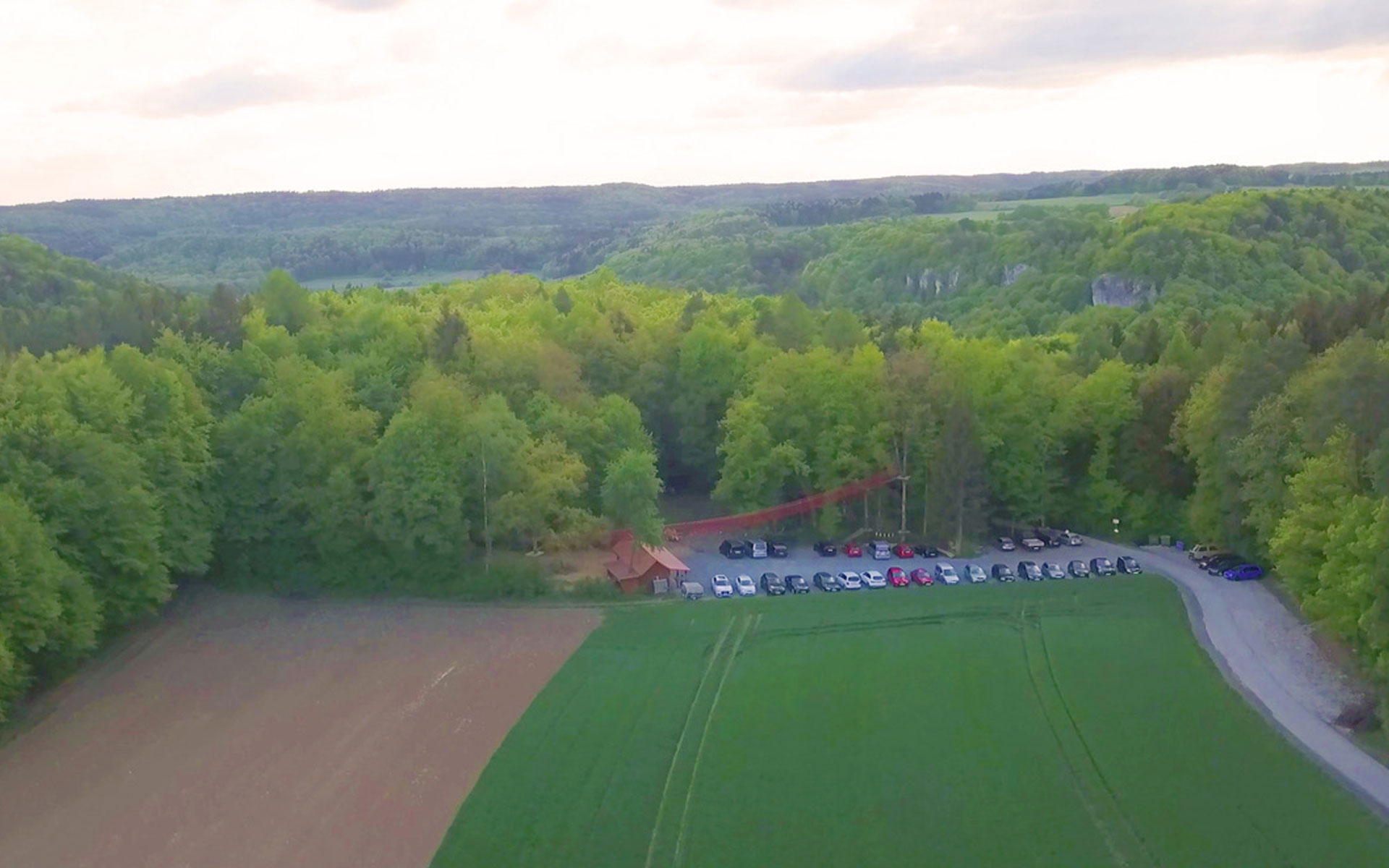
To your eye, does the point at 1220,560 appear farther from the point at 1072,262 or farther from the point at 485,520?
the point at 1072,262

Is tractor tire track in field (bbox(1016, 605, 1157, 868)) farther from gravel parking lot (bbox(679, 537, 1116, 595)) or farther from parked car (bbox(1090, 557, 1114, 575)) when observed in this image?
gravel parking lot (bbox(679, 537, 1116, 595))

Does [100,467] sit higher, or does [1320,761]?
[100,467]

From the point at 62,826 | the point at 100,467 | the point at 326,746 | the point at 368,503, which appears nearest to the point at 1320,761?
the point at 326,746

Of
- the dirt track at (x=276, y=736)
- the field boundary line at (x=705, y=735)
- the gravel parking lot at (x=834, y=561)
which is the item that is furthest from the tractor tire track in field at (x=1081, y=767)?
the dirt track at (x=276, y=736)

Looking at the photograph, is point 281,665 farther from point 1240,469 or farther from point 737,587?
point 1240,469

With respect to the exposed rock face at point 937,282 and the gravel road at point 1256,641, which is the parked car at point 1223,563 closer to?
the gravel road at point 1256,641

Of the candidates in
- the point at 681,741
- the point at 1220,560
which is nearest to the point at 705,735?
the point at 681,741
